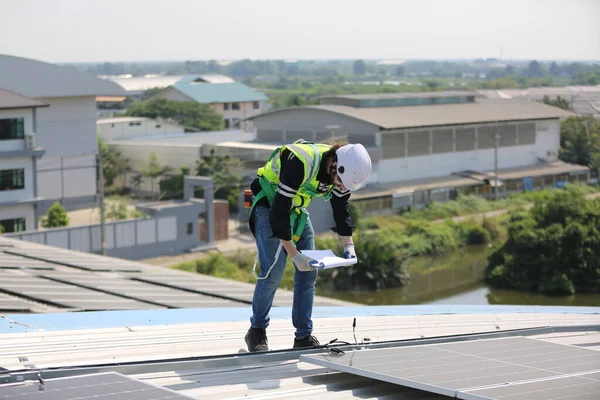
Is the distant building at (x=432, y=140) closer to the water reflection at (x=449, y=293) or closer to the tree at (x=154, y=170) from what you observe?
the tree at (x=154, y=170)

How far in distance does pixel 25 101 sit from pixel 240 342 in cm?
2106

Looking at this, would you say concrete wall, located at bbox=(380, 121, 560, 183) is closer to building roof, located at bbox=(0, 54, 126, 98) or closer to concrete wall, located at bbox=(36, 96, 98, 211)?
concrete wall, located at bbox=(36, 96, 98, 211)

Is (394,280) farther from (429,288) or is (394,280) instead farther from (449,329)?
(449,329)

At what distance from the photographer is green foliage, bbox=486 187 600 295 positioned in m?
22.2

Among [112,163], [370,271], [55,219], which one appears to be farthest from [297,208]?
[112,163]

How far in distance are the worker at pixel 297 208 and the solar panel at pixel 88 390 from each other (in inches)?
40.1

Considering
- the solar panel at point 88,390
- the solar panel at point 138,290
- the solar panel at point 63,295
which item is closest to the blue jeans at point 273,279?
the solar panel at point 88,390

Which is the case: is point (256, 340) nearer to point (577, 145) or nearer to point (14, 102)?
point (14, 102)

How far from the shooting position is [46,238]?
2191cm

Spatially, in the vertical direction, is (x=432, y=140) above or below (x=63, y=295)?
above

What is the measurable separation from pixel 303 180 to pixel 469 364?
1.07 meters

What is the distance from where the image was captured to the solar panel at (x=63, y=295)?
924 centimetres

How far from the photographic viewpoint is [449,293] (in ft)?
72.7

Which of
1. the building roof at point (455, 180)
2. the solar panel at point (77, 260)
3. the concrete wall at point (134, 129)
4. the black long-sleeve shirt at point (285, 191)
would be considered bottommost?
the building roof at point (455, 180)
